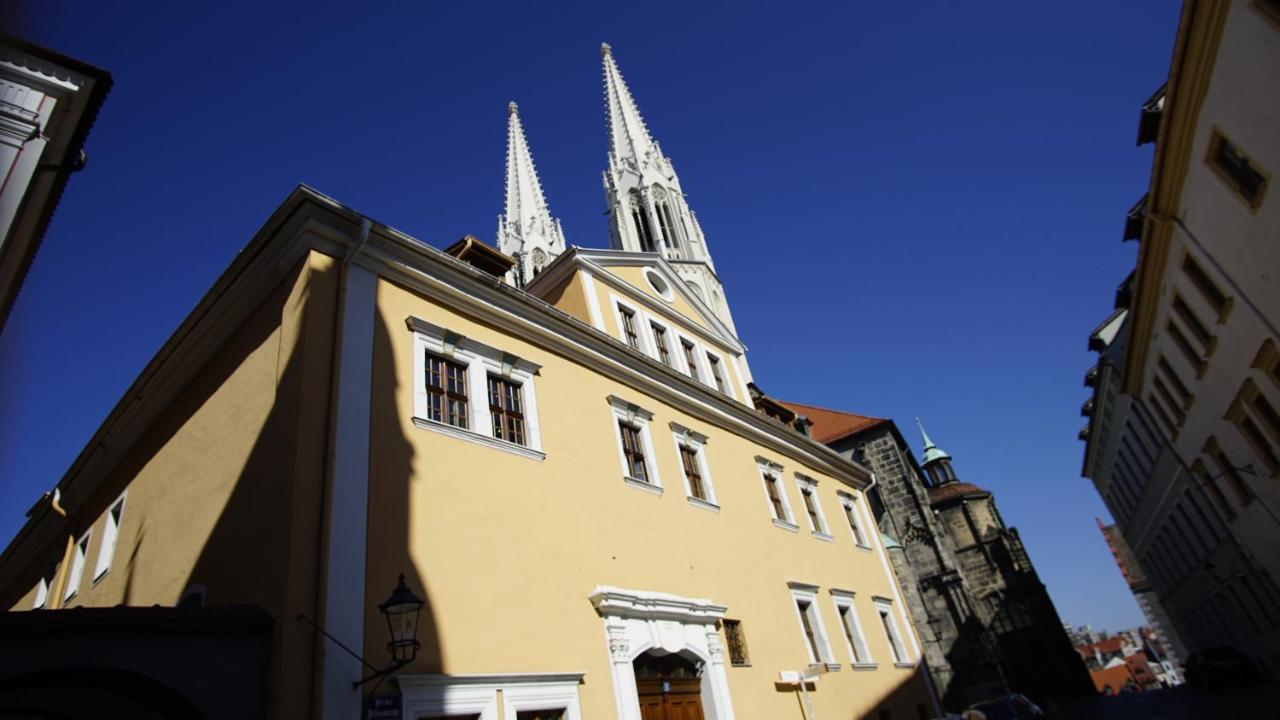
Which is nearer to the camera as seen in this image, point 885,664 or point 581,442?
point 581,442

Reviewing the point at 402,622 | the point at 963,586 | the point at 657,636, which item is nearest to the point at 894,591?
the point at 657,636

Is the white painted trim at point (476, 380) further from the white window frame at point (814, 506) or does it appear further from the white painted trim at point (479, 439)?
the white window frame at point (814, 506)

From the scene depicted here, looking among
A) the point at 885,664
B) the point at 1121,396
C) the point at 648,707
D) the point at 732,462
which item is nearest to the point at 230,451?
the point at 648,707

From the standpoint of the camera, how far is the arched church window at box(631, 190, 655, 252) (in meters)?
60.2

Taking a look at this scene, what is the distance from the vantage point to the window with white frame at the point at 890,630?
18.7 m

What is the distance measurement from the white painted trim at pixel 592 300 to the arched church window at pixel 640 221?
44.0 m

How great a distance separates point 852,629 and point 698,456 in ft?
21.6

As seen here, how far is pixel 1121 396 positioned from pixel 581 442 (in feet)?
98.7

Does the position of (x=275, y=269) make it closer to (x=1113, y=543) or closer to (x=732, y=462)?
(x=732, y=462)

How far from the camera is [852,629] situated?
1750cm

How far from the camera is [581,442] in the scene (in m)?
12.2

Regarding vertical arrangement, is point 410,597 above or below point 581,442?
below

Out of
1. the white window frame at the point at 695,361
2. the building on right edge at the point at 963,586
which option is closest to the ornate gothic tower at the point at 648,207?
the building on right edge at the point at 963,586

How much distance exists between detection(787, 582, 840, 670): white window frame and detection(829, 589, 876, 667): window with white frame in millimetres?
1162
